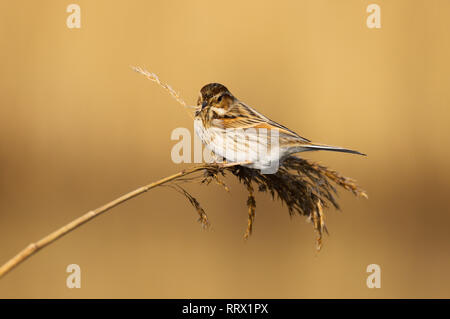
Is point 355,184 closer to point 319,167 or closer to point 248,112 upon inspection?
point 319,167

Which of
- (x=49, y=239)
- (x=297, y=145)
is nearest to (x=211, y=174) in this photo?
(x=297, y=145)

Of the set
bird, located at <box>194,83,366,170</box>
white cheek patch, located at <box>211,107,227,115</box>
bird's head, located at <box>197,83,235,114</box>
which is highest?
bird's head, located at <box>197,83,235,114</box>

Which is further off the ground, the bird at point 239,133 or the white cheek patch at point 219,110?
the white cheek patch at point 219,110

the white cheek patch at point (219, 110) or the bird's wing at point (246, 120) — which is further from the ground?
the white cheek patch at point (219, 110)

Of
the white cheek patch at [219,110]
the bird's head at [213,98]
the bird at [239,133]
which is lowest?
the bird at [239,133]

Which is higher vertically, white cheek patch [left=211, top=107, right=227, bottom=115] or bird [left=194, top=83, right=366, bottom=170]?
white cheek patch [left=211, top=107, right=227, bottom=115]

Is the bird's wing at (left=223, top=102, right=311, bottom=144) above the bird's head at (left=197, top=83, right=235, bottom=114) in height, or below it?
below

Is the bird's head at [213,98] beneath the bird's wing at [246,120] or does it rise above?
above

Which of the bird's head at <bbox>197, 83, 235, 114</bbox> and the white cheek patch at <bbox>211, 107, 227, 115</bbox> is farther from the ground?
the bird's head at <bbox>197, 83, 235, 114</bbox>
